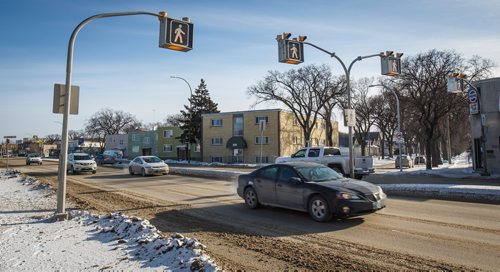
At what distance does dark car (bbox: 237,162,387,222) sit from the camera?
25.2ft

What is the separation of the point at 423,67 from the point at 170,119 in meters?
88.1

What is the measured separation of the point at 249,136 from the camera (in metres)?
50.9

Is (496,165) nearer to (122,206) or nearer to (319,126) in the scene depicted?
(122,206)

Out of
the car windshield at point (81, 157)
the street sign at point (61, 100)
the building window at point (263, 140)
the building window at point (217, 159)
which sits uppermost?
the building window at point (263, 140)

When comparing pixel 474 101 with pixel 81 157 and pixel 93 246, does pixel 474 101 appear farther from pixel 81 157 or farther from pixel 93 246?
pixel 81 157

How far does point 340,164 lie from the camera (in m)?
17.5

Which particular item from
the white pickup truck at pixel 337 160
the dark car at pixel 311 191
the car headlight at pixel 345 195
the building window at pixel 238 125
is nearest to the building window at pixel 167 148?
the building window at pixel 238 125

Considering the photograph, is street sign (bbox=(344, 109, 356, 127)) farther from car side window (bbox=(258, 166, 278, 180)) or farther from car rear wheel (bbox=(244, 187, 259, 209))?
car rear wheel (bbox=(244, 187, 259, 209))

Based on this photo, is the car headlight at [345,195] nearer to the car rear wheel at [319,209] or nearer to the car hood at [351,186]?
the car hood at [351,186]

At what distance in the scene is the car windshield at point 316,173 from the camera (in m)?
8.79

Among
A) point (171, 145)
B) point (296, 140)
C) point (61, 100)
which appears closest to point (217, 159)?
point (296, 140)

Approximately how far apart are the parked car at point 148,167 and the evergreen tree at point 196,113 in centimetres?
3169

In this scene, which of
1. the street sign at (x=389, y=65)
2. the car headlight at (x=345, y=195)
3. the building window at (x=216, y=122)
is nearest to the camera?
the car headlight at (x=345, y=195)

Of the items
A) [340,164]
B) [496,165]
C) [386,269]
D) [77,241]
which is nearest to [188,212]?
[77,241]
